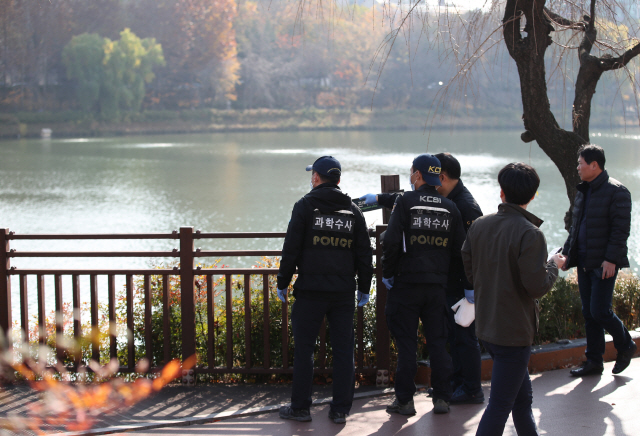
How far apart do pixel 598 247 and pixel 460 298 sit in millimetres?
975

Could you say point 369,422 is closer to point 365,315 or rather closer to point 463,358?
point 463,358

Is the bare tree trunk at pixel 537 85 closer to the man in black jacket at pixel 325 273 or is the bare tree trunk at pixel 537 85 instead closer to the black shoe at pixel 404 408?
the man in black jacket at pixel 325 273

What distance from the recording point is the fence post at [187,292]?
4090 mm

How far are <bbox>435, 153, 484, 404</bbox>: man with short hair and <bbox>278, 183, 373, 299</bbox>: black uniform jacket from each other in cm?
66

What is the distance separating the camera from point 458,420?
3.49 m

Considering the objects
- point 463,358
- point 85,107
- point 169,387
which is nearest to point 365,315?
point 463,358

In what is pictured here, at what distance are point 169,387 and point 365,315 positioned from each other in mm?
1416

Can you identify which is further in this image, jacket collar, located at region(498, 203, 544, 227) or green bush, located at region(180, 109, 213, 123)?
green bush, located at region(180, 109, 213, 123)

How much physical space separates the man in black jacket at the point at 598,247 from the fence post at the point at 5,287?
12.1ft

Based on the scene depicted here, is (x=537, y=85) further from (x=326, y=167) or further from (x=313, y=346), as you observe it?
(x=313, y=346)

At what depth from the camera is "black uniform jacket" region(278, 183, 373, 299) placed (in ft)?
11.2

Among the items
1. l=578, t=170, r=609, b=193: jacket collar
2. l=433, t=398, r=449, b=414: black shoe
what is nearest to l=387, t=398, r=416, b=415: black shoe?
l=433, t=398, r=449, b=414: black shoe

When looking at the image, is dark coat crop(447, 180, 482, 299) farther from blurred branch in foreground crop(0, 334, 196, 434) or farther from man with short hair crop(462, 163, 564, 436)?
blurred branch in foreground crop(0, 334, 196, 434)

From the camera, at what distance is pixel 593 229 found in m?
3.94
